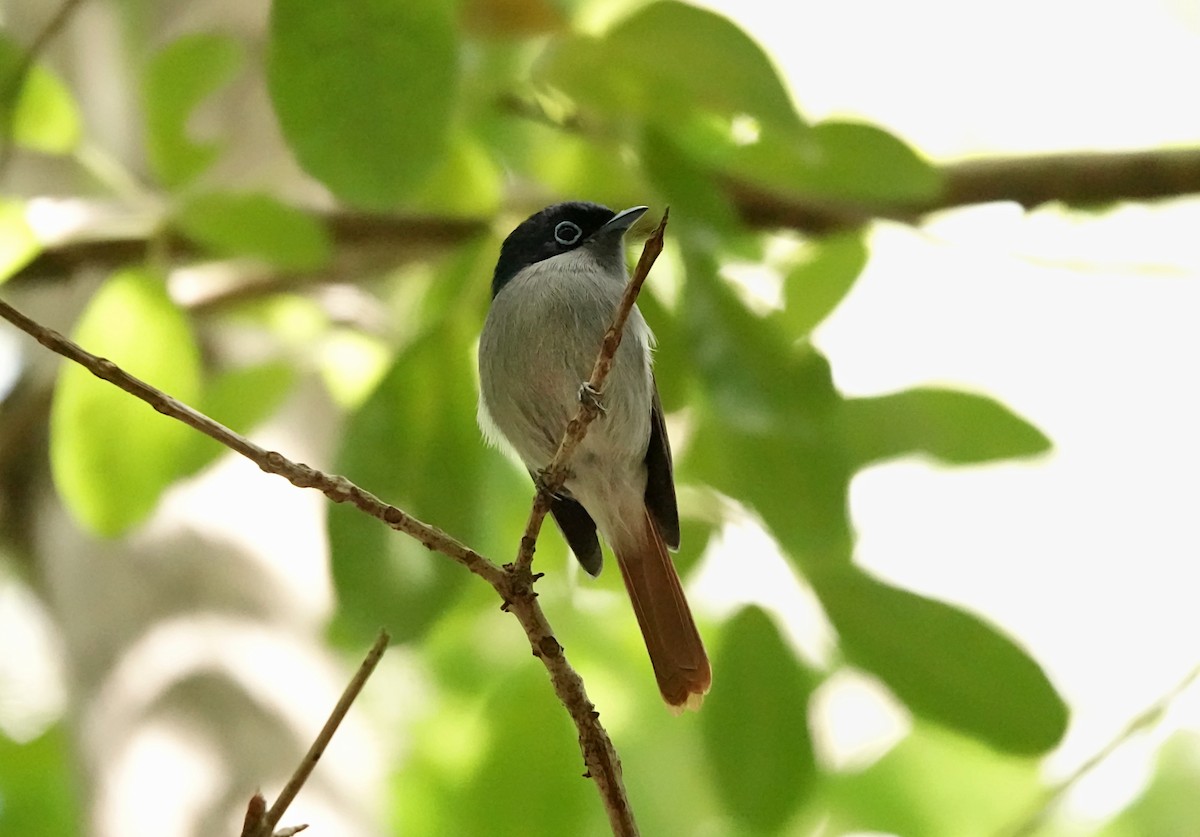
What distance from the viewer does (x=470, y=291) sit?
2059mm

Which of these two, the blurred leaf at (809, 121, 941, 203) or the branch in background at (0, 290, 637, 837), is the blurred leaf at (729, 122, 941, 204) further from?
the branch in background at (0, 290, 637, 837)

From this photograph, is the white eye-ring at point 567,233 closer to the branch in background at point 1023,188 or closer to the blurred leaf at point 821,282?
the branch in background at point 1023,188

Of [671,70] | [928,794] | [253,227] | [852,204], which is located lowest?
[928,794]

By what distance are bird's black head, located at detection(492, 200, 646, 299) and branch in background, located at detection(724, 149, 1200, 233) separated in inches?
10.1

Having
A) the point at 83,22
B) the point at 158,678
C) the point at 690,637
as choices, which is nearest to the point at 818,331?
the point at 690,637

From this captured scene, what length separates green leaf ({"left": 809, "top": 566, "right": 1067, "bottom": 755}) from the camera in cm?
162

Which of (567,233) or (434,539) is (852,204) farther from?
(434,539)

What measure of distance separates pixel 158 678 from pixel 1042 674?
1.48 metres

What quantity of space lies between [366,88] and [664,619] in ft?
2.93

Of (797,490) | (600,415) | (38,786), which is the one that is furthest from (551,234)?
(38,786)

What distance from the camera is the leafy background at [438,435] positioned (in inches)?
65.1

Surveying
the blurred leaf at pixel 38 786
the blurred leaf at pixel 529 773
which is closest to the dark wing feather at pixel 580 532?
the blurred leaf at pixel 529 773

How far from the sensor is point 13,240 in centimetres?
188

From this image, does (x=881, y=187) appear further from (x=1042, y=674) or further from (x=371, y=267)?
(x=371, y=267)
